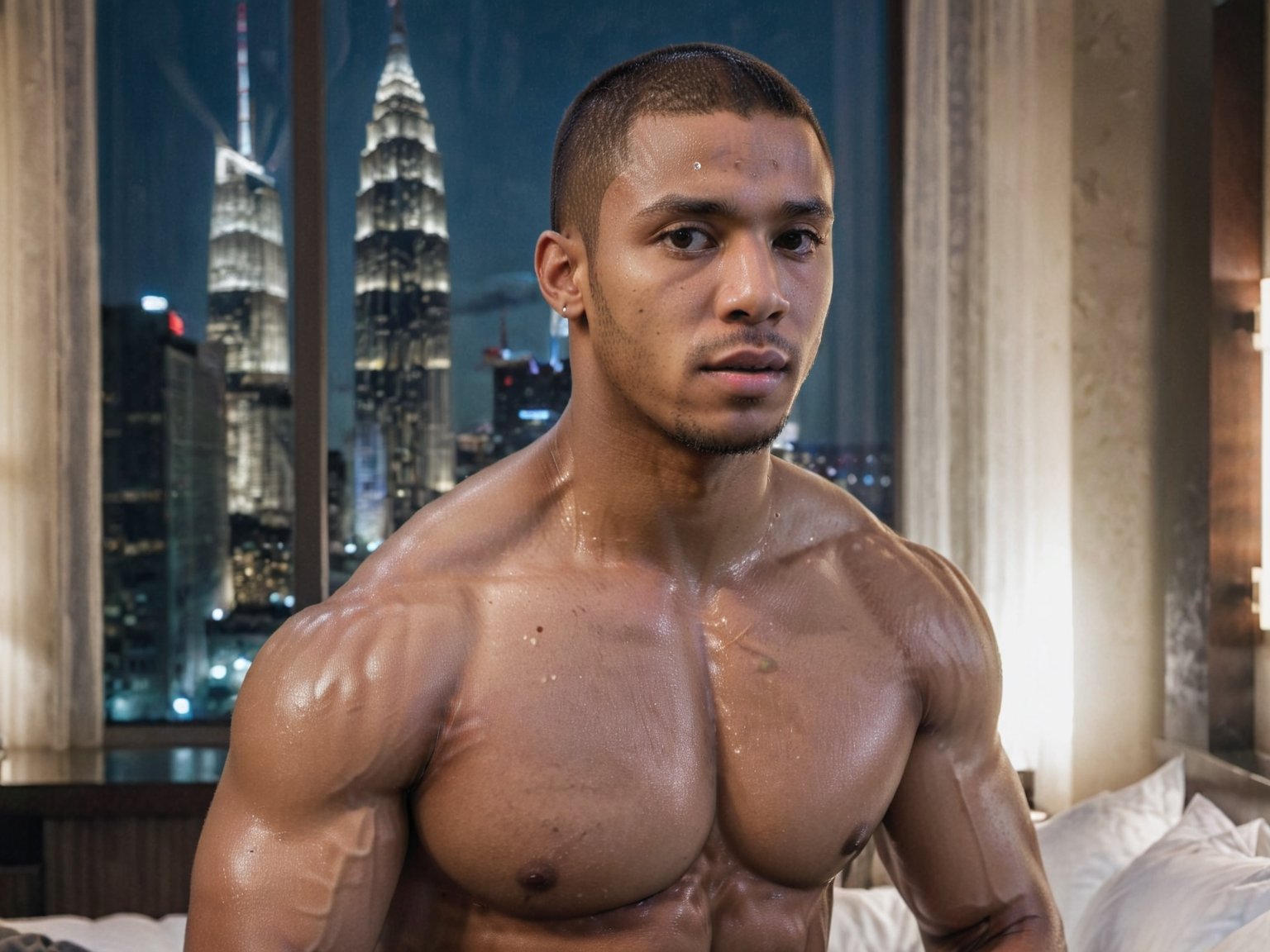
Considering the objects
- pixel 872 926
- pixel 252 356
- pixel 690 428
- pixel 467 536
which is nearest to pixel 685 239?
pixel 690 428

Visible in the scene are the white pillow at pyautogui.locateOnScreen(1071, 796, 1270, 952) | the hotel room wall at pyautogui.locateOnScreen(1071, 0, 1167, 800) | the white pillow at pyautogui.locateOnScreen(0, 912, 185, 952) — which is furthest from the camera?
the hotel room wall at pyautogui.locateOnScreen(1071, 0, 1167, 800)

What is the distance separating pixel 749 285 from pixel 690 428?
11 centimetres

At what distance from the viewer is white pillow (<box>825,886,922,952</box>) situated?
2.04m

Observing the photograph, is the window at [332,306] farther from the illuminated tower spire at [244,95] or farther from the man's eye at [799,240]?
the man's eye at [799,240]

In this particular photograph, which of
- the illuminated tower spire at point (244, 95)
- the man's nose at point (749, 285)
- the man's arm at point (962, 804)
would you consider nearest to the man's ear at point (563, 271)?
the man's nose at point (749, 285)

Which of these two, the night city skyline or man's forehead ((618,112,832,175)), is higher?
the night city skyline

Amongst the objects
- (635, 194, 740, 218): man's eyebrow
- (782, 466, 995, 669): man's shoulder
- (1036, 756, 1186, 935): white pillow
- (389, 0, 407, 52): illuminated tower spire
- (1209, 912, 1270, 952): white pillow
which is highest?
(389, 0, 407, 52): illuminated tower spire

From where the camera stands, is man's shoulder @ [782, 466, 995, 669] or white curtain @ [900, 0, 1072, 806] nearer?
man's shoulder @ [782, 466, 995, 669]

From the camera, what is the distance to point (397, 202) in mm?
3520

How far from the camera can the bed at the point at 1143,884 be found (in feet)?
5.27

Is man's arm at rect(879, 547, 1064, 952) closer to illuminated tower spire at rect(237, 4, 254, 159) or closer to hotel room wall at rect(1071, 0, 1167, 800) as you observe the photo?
hotel room wall at rect(1071, 0, 1167, 800)

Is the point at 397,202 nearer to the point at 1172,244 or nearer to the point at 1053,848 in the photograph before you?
the point at 1172,244

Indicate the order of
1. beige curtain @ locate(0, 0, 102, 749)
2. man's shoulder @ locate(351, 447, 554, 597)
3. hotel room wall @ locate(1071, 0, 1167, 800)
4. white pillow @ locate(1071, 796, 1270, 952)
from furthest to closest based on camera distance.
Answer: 1. beige curtain @ locate(0, 0, 102, 749)
2. hotel room wall @ locate(1071, 0, 1167, 800)
3. white pillow @ locate(1071, 796, 1270, 952)
4. man's shoulder @ locate(351, 447, 554, 597)

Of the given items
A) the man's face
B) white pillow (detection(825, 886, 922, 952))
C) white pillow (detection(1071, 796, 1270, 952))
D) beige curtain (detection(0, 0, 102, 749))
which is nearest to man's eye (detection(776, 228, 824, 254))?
the man's face
